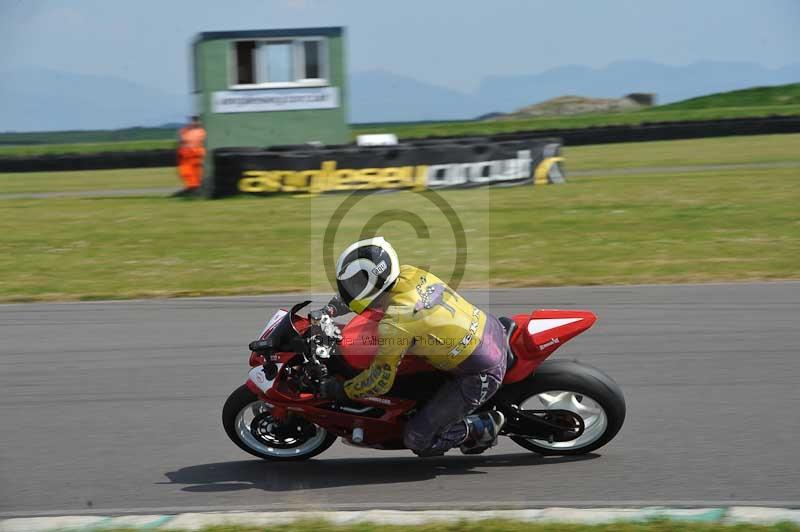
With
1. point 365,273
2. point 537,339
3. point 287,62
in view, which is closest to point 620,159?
point 287,62

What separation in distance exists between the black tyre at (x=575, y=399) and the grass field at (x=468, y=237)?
492 cm

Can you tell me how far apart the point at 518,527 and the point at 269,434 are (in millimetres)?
1767

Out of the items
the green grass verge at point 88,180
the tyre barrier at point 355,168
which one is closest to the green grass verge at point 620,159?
the green grass verge at point 88,180

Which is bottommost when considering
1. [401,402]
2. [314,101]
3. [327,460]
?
[327,460]

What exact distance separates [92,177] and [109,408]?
76.6 ft

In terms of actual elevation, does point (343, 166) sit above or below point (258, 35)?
below

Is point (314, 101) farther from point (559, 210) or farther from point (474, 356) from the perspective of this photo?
point (474, 356)

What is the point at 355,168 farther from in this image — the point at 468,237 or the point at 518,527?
the point at 518,527

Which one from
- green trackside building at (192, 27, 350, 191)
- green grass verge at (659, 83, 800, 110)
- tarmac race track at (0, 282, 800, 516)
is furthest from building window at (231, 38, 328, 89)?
green grass verge at (659, 83, 800, 110)

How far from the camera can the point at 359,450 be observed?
570cm

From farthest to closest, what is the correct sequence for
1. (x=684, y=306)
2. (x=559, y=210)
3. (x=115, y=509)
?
(x=559, y=210) → (x=684, y=306) → (x=115, y=509)

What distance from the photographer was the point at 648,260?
1138 cm

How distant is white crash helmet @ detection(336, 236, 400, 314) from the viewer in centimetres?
478

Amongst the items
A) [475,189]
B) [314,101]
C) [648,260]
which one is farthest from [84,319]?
[314,101]
